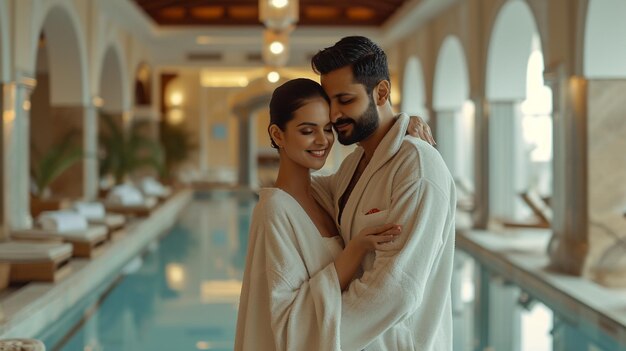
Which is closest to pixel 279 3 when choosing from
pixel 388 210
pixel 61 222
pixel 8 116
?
pixel 8 116

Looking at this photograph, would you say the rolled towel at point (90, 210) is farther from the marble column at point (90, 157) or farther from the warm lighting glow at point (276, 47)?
the warm lighting glow at point (276, 47)

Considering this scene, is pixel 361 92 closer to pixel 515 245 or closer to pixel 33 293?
pixel 33 293

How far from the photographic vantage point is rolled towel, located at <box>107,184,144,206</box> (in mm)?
12992

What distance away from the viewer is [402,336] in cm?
193

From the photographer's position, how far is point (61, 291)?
642 centimetres

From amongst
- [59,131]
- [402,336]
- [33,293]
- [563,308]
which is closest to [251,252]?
[402,336]

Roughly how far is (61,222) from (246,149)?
15500 mm

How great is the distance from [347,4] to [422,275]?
56.9 ft

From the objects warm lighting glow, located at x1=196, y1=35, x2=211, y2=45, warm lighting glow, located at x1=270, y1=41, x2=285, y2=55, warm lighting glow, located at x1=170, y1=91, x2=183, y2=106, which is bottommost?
warm lighting glow, located at x1=270, y1=41, x2=285, y2=55

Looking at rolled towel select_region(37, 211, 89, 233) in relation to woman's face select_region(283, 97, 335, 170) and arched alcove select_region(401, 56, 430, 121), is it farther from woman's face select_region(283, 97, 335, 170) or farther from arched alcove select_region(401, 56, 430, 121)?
arched alcove select_region(401, 56, 430, 121)

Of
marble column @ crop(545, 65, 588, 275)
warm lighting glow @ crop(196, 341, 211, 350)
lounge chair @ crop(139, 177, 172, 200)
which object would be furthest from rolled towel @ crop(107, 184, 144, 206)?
warm lighting glow @ crop(196, 341, 211, 350)

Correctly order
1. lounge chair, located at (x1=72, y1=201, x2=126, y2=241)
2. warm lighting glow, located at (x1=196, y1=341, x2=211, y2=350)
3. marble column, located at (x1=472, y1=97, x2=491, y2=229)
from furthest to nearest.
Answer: marble column, located at (x1=472, y1=97, x2=491, y2=229) → lounge chair, located at (x1=72, y1=201, x2=126, y2=241) → warm lighting glow, located at (x1=196, y1=341, x2=211, y2=350)

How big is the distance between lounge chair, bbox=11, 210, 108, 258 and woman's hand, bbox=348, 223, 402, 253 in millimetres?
6547

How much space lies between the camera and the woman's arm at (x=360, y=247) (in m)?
1.80
